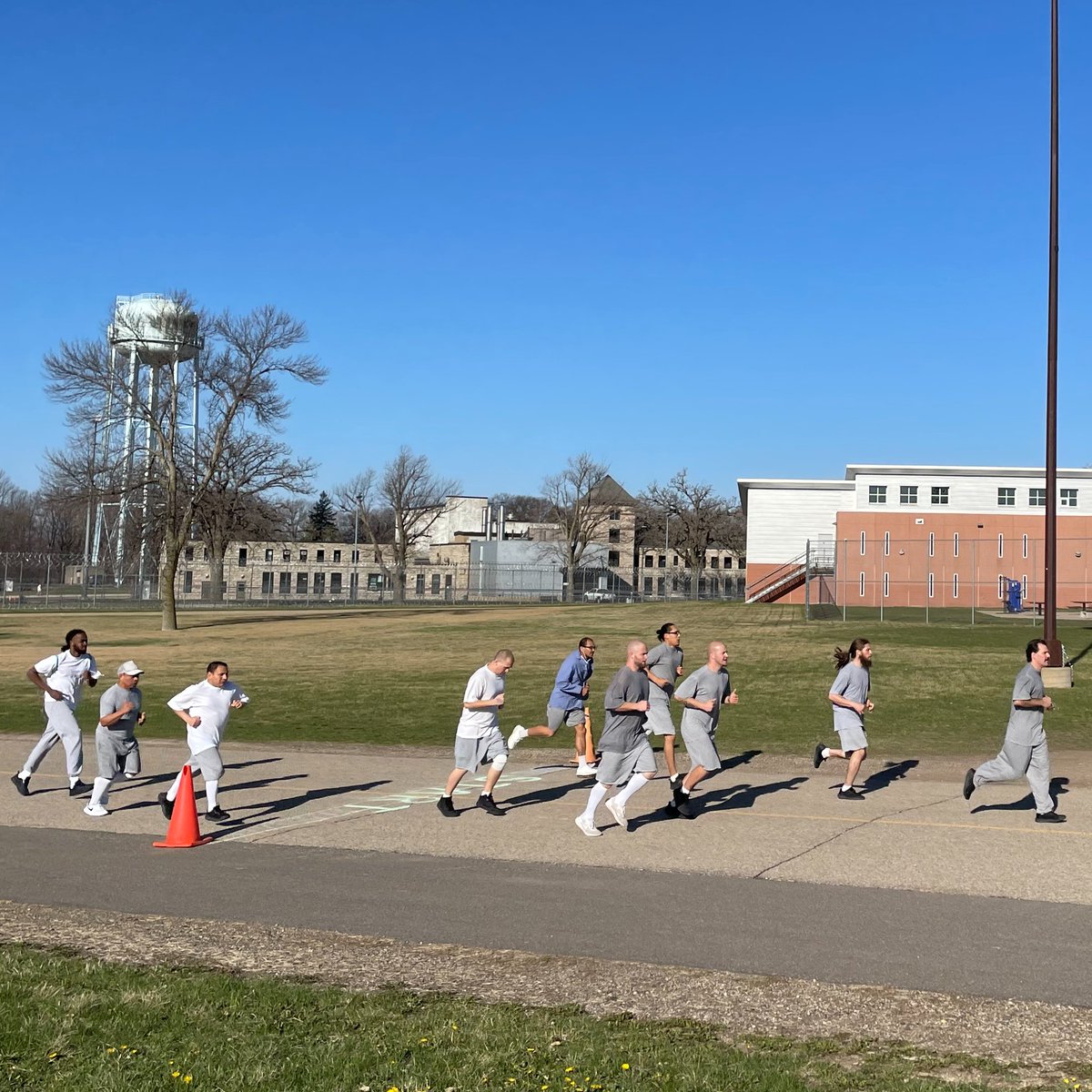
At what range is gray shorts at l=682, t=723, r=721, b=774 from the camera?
1316 centimetres

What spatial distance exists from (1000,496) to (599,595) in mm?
34331

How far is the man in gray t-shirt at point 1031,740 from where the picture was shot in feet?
40.6

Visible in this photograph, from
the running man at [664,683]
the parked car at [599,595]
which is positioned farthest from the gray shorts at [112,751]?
the parked car at [599,595]

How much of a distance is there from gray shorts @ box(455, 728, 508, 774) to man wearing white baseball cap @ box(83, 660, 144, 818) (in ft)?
11.2

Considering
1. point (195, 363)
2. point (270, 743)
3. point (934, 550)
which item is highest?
point (195, 363)

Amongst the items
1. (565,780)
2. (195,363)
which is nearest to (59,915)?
(565,780)

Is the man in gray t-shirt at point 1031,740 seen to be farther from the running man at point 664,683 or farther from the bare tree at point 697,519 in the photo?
the bare tree at point 697,519

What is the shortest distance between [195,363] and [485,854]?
1809 inches

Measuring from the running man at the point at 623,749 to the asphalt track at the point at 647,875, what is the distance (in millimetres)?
292

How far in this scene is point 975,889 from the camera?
948 cm

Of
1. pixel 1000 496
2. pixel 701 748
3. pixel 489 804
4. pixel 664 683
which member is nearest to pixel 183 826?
pixel 489 804

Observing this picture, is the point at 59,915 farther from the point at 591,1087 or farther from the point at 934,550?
the point at 934,550

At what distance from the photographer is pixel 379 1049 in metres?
5.70

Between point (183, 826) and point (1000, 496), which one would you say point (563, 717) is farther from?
point (1000, 496)
